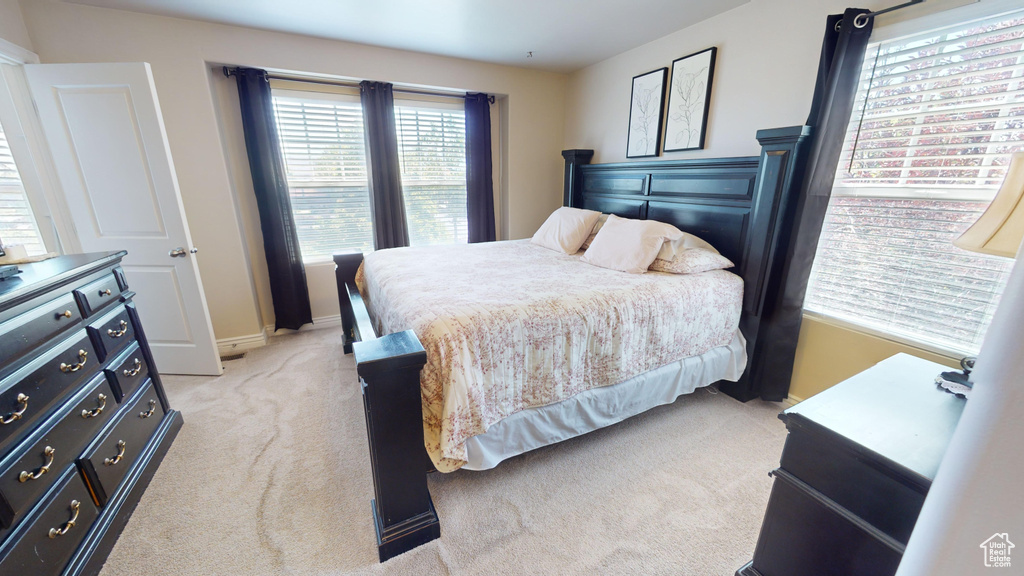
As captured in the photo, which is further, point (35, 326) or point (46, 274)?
point (46, 274)

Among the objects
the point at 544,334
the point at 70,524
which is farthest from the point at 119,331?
the point at 544,334

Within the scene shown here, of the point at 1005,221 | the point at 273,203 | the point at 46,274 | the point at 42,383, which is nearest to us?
the point at 1005,221

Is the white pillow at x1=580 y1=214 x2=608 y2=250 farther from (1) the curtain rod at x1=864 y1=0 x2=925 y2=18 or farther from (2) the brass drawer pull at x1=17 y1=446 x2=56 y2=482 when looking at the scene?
(2) the brass drawer pull at x1=17 y1=446 x2=56 y2=482

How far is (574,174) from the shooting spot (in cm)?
367

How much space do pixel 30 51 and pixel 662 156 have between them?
4138 millimetres

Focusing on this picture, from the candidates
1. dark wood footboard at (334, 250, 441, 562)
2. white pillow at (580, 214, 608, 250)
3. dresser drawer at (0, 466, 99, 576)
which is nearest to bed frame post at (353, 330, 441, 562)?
dark wood footboard at (334, 250, 441, 562)

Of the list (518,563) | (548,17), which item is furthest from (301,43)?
(518,563)

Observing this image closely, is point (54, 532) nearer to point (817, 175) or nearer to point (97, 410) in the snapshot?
point (97, 410)

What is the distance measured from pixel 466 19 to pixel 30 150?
2715 mm

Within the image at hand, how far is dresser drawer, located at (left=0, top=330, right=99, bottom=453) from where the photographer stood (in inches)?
45.5

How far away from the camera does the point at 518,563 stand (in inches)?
55.2

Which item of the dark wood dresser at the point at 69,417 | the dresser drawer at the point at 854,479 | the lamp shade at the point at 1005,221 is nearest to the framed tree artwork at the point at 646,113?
the lamp shade at the point at 1005,221

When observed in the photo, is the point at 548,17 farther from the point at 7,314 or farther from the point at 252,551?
the point at 252,551

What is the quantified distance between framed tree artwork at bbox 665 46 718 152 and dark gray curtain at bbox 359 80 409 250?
229 cm
